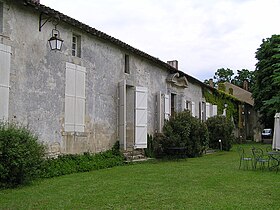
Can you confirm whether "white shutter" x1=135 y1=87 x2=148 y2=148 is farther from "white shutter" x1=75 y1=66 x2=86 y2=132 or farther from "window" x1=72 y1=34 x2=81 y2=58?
"window" x1=72 y1=34 x2=81 y2=58

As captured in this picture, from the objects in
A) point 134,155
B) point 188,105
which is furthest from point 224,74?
point 134,155

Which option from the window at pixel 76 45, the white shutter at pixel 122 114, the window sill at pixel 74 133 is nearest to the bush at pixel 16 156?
the window sill at pixel 74 133

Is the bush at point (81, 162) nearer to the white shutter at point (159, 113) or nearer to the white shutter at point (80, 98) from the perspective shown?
the white shutter at point (80, 98)

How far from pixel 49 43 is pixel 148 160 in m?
6.88

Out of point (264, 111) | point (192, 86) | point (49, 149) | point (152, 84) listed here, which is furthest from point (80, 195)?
point (264, 111)

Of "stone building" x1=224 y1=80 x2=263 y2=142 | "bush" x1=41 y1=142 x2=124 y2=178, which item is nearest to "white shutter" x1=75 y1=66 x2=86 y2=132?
"bush" x1=41 y1=142 x2=124 y2=178

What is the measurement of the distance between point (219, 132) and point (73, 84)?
12.7 meters

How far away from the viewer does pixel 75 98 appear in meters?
12.5

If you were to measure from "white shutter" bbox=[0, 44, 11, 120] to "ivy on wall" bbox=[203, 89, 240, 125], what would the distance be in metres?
17.7

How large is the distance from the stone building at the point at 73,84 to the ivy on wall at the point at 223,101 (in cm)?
884

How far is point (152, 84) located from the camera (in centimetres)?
1797

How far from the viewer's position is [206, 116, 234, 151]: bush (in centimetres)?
2266

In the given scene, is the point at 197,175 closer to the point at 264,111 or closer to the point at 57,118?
the point at 57,118

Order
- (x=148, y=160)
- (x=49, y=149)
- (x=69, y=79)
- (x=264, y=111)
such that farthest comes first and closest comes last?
(x=264, y=111)
(x=148, y=160)
(x=69, y=79)
(x=49, y=149)
